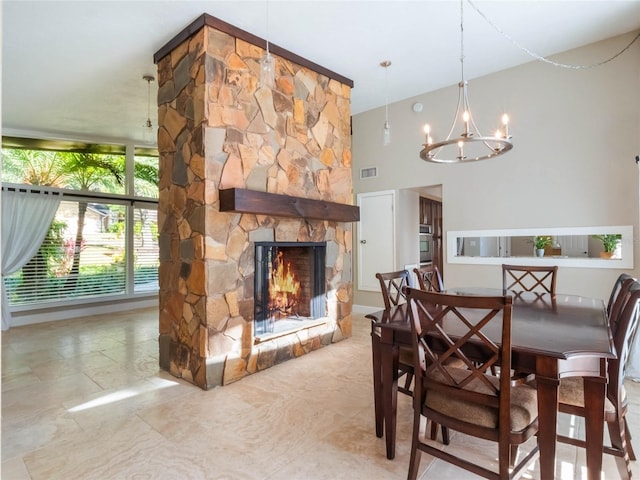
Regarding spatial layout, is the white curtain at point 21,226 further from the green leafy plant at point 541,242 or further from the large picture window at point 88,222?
the green leafy plant at point 541,242

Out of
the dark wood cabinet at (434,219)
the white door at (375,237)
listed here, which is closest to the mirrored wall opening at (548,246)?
the white door at (375,237)

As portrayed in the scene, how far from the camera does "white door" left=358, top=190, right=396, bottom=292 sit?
553 cm

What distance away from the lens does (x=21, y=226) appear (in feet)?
17.6

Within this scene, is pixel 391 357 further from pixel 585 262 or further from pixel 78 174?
pixel 78 174

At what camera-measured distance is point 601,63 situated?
12.5 feet

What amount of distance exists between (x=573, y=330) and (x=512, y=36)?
3104 millimetres

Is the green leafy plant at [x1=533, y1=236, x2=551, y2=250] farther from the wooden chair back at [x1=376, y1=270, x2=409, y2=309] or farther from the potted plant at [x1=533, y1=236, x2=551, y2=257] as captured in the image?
the wooden chair back at [x1=376, y1=270, x2=409, y2=309]

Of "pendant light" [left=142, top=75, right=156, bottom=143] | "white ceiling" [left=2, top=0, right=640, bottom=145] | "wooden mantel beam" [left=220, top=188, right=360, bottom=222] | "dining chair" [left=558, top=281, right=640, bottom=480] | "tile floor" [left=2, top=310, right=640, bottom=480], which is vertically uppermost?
"white ceiling" [left=2, top=0, right=640, bottom=145]

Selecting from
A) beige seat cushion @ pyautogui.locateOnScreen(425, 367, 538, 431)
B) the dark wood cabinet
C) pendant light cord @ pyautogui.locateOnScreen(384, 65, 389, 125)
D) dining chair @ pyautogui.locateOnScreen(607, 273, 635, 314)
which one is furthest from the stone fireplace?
the dark wood cabinet

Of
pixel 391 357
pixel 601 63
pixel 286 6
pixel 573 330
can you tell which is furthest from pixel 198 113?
pixel 601 63

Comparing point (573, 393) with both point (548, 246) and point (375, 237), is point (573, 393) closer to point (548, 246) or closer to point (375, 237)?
point (548, 246)

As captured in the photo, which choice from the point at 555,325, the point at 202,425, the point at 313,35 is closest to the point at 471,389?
the point at 555,325

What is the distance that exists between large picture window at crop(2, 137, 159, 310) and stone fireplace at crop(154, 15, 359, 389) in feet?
11.0

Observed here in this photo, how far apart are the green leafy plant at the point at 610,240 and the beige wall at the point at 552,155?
5.4 inches
